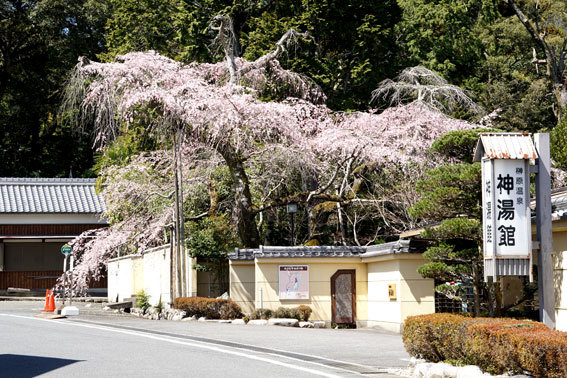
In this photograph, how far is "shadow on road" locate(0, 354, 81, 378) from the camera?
39.3 feet

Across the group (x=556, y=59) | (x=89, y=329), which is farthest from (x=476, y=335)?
(x=556, y=59)

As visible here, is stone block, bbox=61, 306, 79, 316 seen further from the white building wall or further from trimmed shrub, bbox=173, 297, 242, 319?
trimmed shrub, bbox=173, 297, 242, 319

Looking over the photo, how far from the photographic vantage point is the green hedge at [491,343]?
31.6 feet

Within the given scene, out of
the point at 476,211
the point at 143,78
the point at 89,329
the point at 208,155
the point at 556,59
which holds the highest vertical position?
the point at 556,59

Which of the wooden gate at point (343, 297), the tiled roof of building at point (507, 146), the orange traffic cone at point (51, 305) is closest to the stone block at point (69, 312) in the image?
the orange traffic cone at point (51, 305)

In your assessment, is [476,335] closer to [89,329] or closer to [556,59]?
[89,329]

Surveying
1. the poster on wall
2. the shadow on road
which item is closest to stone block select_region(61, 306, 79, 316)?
the poster on wall

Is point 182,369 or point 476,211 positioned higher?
point 476,211

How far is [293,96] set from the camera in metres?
32.8

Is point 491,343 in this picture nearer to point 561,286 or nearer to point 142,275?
point 561,286

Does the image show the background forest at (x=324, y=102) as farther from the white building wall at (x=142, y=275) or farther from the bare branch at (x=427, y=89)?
the white building wall at (x=142, y=275)

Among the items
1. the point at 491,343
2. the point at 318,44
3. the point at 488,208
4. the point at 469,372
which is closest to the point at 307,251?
the point at 318,44

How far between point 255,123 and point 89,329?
33.5 feet

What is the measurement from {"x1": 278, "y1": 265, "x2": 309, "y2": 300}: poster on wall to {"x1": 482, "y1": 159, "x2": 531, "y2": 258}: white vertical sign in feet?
44.8
